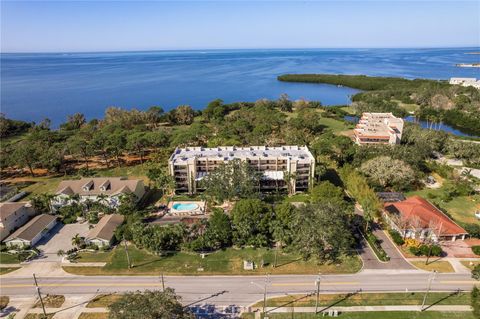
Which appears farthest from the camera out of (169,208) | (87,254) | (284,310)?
(169,208)

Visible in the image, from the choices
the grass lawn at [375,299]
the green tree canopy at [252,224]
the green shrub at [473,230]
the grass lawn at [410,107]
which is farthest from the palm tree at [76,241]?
the grass lawn at [410,107]

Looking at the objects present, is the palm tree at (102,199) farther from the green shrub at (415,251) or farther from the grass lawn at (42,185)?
the green shrub at (415,251)

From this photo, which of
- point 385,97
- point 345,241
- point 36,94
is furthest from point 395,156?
point 36,94

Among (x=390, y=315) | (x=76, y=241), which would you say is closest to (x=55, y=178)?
(x=76, y=241)

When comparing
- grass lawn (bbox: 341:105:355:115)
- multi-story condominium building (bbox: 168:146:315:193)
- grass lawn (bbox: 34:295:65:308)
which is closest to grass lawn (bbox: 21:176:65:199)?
multi-story condominium building (bbox: 168:146:315:193)

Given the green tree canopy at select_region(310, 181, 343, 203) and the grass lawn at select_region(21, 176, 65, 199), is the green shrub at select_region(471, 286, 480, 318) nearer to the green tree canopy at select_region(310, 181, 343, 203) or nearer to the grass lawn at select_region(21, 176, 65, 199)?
the green tree canopy at select_region(310, 181, 343, 203)

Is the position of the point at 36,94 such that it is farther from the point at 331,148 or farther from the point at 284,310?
the point at 284,310

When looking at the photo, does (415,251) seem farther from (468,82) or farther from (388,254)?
(468,82)
